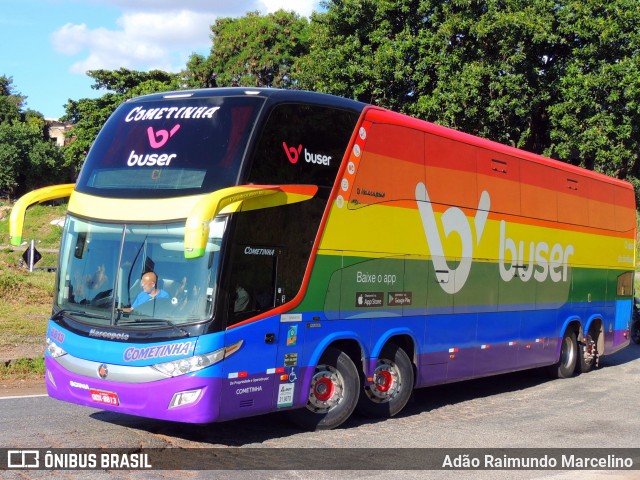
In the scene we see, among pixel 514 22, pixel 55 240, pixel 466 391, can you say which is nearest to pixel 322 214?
pixel 466 391

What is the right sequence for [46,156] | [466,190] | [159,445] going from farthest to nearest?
1. [46,156]
2. [466,190]
3. [159,445]

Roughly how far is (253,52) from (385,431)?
41063mm

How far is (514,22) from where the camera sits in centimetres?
2214

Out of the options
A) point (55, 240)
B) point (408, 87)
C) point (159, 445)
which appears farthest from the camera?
point (55, 240)

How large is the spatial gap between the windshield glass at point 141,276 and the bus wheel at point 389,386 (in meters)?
3.37

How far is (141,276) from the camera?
8.63 meters

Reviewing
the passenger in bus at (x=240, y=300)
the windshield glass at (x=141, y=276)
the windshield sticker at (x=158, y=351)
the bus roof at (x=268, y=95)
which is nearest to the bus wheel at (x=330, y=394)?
the passenger in bus at (x=240, y=300)

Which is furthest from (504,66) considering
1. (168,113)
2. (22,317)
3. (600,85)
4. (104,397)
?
(104,397)

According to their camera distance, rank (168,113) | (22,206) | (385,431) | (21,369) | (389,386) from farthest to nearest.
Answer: (21,369) < (389,386) < (385,431) < (168,113) < (22,206)

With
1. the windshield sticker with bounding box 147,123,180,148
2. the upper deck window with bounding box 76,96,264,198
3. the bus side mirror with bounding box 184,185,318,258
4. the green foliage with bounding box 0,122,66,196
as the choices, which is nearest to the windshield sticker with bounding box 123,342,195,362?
the bus side mirror with bounding box 184,185,318,258

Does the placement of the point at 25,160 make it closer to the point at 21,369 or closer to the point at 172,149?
the point at 21,369

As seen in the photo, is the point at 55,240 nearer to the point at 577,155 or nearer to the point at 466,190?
the point at 577,155

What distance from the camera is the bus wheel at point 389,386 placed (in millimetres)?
10953

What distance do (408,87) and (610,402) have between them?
13061 mm
